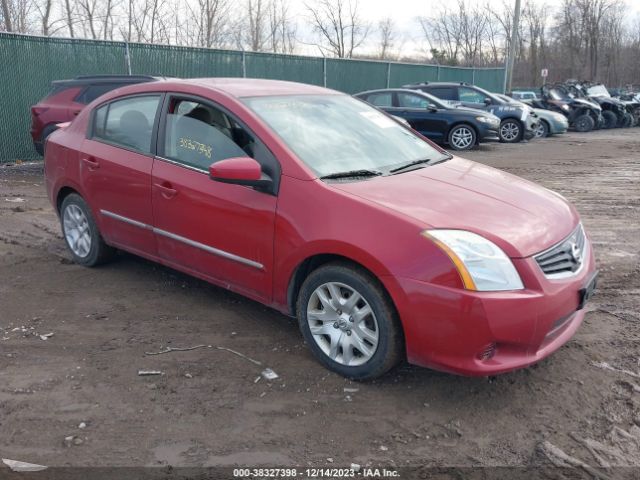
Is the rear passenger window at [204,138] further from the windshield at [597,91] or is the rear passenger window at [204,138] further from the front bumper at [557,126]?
the windshield at [597,91]

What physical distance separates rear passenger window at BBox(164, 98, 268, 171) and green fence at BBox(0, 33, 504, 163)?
8905 mm

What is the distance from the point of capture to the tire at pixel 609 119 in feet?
74.9

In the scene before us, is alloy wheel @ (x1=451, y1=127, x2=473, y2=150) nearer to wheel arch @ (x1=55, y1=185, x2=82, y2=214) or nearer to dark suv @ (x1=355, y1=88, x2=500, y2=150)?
dark suv @ (x1=355, y1=88, x2=500, y2=150)

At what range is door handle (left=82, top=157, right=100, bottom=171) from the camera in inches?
191

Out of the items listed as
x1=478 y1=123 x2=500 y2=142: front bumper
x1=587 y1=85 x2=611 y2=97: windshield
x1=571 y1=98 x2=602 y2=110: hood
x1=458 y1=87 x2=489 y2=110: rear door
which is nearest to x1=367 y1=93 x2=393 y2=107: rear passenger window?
x1=478 y1=123 x2=500 y2=142: front bumper

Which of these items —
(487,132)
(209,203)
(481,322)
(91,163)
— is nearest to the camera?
(481,322)

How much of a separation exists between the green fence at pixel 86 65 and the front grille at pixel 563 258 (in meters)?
11.3

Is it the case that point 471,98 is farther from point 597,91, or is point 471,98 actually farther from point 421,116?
point 597,91

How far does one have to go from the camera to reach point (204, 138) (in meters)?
4.17

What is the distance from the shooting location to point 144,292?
15.8 ft

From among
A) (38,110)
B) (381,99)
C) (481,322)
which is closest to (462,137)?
(381,99)

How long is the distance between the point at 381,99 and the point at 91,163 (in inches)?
444

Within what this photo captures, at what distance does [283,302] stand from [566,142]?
16.3m

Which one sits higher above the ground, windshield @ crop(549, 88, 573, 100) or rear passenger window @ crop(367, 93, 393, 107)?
windshield @ crop(549, 88, 573, 100)
